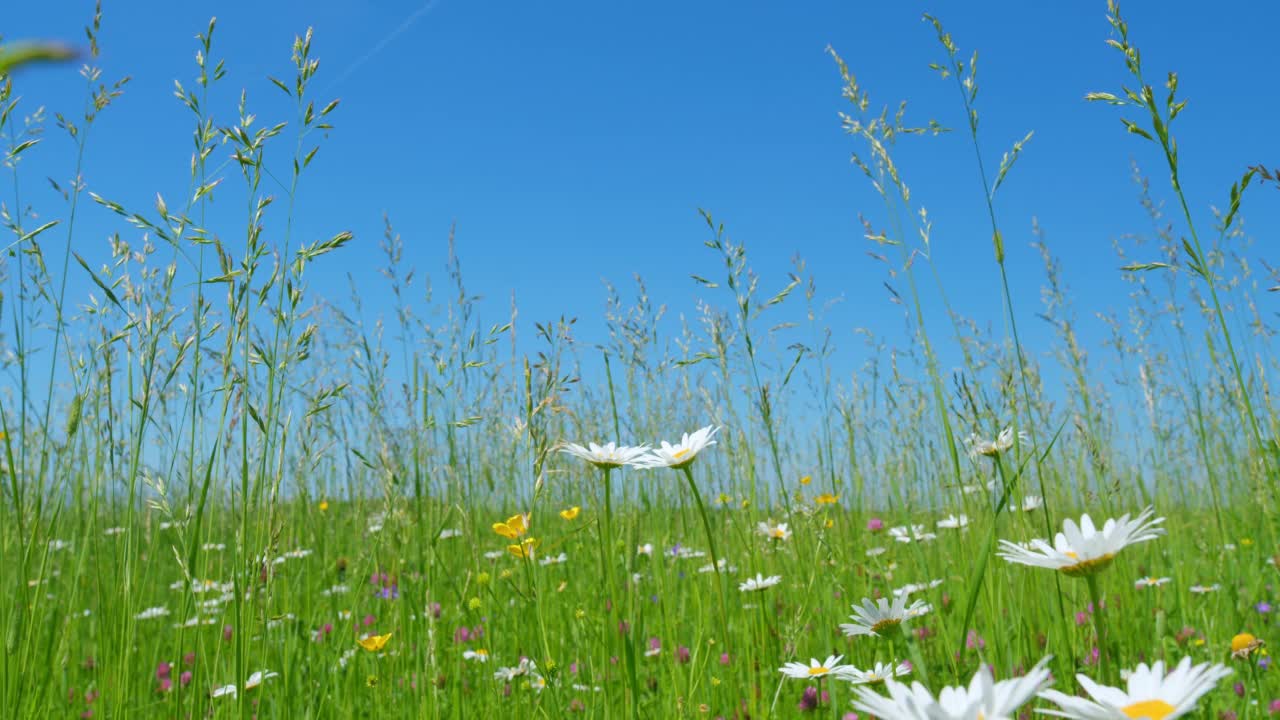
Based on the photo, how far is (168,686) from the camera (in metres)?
2.57

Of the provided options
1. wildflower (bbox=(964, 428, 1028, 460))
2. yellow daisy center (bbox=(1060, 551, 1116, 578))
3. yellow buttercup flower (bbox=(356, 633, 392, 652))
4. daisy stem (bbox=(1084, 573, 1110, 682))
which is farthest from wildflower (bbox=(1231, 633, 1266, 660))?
yellow buttercup flower (bbox=(356, 633, 392, 652))

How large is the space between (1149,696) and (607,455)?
3.09 ft

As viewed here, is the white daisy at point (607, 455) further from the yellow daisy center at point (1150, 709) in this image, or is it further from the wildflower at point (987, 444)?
the yellow daisy center at point (1150, 709)

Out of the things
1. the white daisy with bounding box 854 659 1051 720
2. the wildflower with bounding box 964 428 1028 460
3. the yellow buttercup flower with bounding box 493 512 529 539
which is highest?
the wildflower with bounding box 964 428 1028 460

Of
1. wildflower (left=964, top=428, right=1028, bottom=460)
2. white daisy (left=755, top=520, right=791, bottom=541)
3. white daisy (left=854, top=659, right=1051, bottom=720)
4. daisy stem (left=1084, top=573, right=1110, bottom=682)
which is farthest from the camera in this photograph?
white daisy (left=755, top=520, right=791, bottom=541)

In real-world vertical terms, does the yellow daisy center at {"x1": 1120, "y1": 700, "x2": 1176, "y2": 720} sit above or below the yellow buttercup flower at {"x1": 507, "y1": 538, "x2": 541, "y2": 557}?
below

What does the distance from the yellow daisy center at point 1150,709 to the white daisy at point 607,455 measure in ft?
2.91

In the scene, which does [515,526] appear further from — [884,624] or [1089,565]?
[1089,565]

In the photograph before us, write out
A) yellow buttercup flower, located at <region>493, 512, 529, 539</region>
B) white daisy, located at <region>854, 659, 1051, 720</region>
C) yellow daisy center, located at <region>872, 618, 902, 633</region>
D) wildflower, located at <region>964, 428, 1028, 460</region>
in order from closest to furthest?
white daisy, located at <region>854, 659, 1051, 720</region>
yellow daisy center, located at <region>872, 618, 902, 633</region>
yellow buttercup flower, located at <region>493, 512, 529, 539</region>
wildflower, located at <region>964, 428, 1028, 460</region>

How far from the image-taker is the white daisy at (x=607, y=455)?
1473 millimetres

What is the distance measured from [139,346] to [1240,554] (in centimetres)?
387

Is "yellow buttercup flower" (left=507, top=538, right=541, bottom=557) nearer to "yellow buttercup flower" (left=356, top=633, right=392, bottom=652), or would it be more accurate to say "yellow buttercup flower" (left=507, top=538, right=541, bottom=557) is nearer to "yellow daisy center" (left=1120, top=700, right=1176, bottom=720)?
"yellow buttercup flower" (left=356, top=633, right=392, bottom=652)

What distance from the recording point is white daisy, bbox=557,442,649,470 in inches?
58.0

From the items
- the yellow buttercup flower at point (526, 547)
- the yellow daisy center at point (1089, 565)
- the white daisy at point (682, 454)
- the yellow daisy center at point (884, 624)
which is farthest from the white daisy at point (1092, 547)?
the yellow buttercup flower at point (526, 547)
